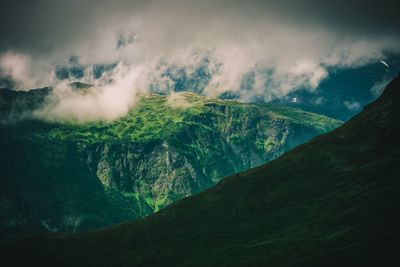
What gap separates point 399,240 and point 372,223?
37639 mm

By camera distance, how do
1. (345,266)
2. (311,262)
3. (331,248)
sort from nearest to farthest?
(345,266) → (311,262) → (331,248)

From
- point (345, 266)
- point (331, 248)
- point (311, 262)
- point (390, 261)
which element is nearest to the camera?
point (390, 261)

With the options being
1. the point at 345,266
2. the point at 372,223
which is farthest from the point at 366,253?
the point at 372,223

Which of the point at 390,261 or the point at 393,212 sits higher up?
the point at 393,212

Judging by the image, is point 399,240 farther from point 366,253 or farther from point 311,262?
point 311,262

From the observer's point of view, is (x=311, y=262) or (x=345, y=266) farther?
(x=311, y=262)

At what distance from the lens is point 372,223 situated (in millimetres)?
196750

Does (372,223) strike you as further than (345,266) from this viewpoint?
Yes

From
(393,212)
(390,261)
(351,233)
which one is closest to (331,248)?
(351,233)

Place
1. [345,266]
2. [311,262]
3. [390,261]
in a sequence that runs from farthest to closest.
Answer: [311,262] < [345,266] < [390,261]

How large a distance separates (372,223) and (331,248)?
22.6m

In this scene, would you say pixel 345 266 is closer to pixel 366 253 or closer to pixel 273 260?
pixel 366 253

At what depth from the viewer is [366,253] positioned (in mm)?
161250

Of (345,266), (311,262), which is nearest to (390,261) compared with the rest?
(345,266)
